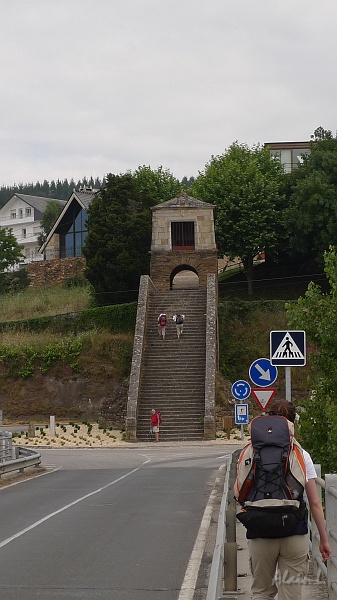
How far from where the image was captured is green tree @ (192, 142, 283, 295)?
208ft

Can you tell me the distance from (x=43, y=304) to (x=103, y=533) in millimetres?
50179

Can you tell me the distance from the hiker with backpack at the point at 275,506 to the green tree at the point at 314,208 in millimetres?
53757

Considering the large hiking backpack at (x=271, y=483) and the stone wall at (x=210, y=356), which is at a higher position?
the stone wall at (x=210, y=356)

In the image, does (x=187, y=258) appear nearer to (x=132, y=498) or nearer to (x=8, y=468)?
(x=8, y=468)

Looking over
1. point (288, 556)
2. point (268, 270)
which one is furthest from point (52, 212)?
point (288, 556)

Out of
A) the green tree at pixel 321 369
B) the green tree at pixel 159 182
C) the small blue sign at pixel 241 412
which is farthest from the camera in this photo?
the green tree at pixel 159 182

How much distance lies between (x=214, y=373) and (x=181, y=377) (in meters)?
1.69

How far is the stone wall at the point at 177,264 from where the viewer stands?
54.0 m

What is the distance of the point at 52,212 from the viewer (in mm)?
113188

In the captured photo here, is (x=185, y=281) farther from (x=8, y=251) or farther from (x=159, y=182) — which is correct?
(x=8, y=251)

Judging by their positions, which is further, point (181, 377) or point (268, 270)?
point (268, 270)

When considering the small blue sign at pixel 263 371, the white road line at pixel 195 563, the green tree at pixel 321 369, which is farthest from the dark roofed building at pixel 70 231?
the white road line at pixel 195 563

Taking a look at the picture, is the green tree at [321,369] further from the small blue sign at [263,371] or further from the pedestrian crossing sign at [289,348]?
the small blue sign at [263,371]

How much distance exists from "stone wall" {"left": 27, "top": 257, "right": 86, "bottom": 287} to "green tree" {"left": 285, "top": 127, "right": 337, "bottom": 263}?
66.8 feet
